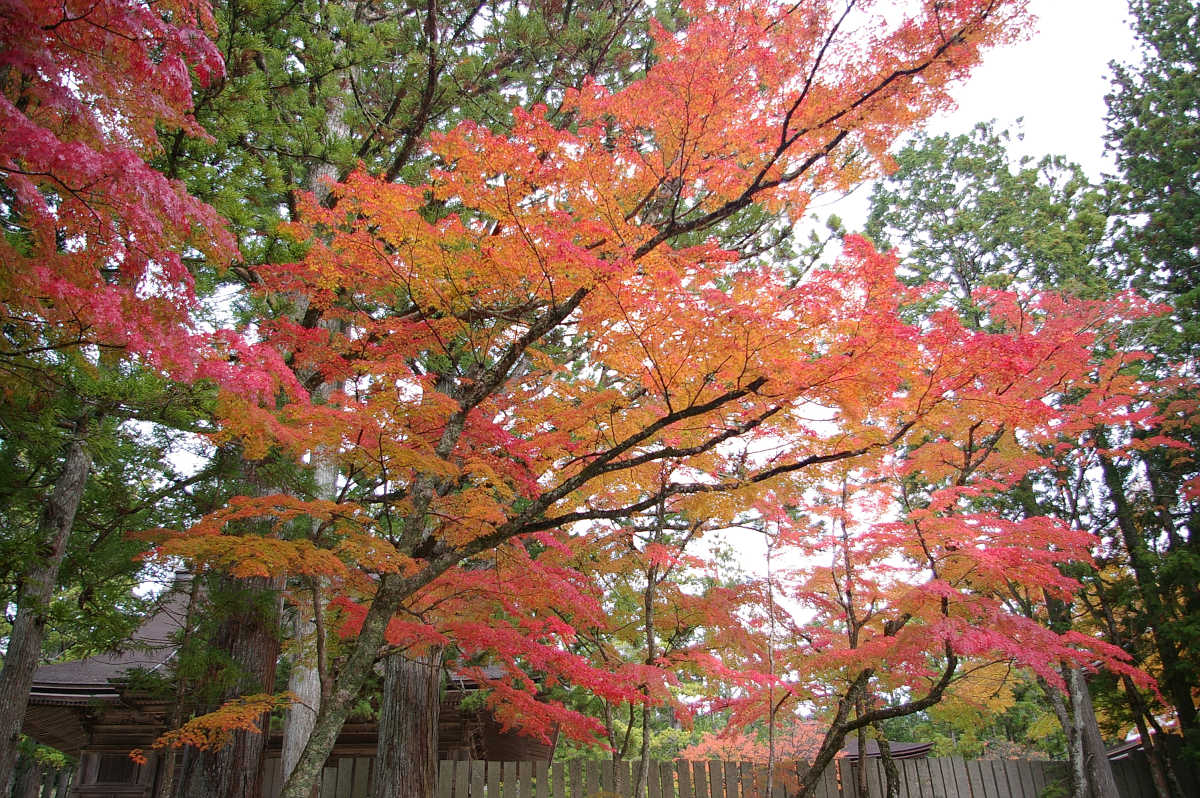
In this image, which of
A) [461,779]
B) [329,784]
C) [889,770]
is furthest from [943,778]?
[329,784]

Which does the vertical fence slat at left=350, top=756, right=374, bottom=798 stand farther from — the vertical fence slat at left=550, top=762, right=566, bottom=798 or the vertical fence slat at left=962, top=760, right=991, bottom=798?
the vertical fence slat at left=962, top=760, right=991, bottom=798

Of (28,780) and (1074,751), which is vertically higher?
(1074,751)

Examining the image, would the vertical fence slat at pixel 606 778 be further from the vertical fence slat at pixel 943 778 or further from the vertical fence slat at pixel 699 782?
the vertical fence slat at pixel 943 778

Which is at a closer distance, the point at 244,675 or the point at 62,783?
the point at 244,675

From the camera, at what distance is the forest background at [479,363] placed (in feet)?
12.1

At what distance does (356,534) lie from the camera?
15.1ft

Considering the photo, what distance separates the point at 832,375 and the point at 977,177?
11435 mm

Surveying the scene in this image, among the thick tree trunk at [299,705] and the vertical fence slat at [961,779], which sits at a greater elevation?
A: the thick tree trunk at [299,705]

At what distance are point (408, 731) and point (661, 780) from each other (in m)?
2.82

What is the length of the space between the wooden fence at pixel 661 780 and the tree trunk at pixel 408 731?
1.07ft

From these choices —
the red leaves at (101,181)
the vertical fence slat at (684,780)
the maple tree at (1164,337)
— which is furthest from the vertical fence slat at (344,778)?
the maple tree at (1164,337)

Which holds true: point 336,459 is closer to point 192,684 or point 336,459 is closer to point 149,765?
point 192,684

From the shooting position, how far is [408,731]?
22.4 feet

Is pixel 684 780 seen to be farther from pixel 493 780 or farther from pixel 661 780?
pixel 493 780
